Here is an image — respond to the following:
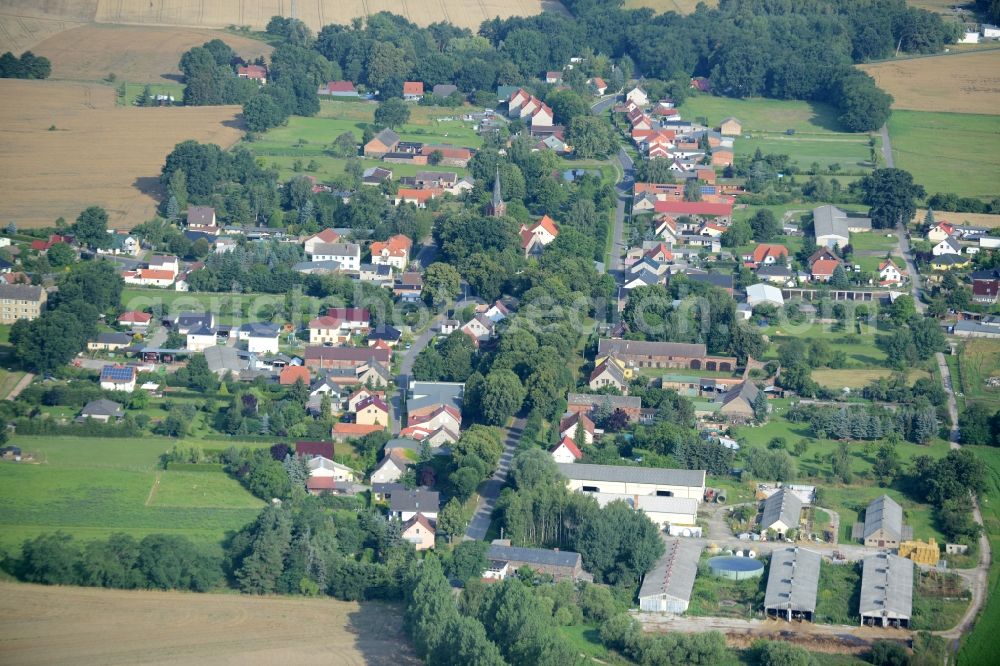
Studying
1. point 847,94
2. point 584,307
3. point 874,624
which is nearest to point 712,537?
point 874,624

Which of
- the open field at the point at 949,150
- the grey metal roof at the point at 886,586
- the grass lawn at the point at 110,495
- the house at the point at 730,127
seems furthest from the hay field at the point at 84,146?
the grey metal roof at the point at 886,586

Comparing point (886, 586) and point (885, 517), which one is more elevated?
point (885, 517)

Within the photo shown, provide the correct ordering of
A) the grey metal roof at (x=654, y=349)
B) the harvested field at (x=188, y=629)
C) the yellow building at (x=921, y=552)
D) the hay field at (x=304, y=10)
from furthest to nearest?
the hay field at (x=304, y=10) → the grey metal roof at (x=654, y=349) → the yellow building at (x=921, y=552) → the harvested field at (x=188, y=629)

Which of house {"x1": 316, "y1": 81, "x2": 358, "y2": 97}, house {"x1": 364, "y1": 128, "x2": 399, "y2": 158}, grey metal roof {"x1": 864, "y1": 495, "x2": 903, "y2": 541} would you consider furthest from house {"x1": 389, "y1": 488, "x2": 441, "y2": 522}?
house {"x1": 316, "y1": 81, "x2": 358, "y2": 97}

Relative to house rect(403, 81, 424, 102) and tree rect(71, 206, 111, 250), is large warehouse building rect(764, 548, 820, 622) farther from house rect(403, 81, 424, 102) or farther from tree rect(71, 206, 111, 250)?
house rect(403, 81, 424, 102)

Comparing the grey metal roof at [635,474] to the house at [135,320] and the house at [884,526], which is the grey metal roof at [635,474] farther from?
the house at [135,320]

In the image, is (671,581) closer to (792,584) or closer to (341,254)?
(792,584)

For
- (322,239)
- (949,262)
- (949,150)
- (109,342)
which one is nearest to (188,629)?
(109,342)
